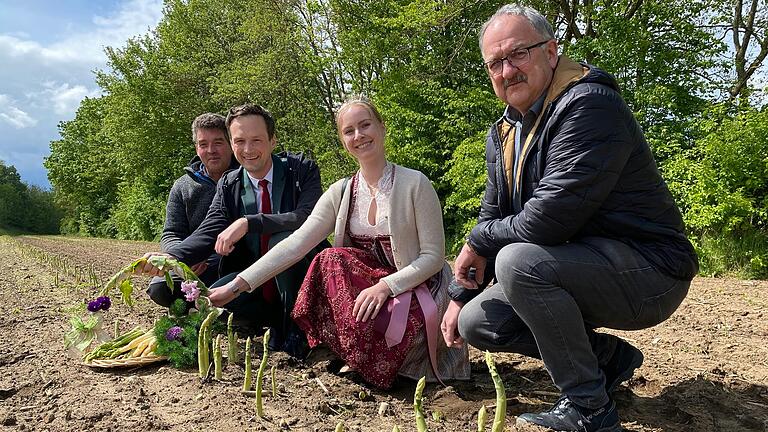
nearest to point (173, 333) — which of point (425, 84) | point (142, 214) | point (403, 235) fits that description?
point (403, 235)

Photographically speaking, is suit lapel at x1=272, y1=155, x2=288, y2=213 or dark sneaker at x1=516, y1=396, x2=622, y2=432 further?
suit lapel at x1=272, y1=155, x2=288, y2=213

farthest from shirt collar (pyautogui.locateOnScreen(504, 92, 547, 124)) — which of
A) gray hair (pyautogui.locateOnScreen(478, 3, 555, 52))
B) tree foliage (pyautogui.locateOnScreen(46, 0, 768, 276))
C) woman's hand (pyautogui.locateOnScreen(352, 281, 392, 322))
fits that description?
tree foliage (pyautogui.locateOnScreen(46, 0, 768, 276))

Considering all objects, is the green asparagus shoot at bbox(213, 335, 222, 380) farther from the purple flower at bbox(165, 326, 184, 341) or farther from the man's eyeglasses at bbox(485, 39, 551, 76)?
the man's eyeglasses at bbox(485, 39, 551, 76)

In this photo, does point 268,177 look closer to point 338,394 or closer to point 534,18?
point 338,394

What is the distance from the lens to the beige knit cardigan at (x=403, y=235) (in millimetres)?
3094

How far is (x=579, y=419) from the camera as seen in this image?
2330mm

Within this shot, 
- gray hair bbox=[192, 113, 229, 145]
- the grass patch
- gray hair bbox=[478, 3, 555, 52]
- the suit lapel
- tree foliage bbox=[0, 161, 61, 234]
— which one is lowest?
the grass patch

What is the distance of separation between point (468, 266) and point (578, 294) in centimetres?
59

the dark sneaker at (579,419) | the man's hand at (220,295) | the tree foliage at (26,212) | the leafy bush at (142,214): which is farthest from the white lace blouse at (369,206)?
the tree foliage at (26,212)

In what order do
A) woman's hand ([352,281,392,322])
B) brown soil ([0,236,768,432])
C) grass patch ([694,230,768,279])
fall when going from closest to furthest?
brown soil ([0,236,768,432])
woman's hand ([352,281,392,322])
grass patch ([694,230,768,279])

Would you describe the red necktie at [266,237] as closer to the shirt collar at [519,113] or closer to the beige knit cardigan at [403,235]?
the beige knit cardigan at [403,235]

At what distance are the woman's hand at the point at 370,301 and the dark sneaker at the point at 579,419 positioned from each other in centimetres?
98

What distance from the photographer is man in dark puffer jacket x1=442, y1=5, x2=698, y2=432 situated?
89.0 inches

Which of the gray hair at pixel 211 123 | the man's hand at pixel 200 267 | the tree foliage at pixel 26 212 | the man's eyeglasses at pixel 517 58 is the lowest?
the man's hand at pixel 200 267
